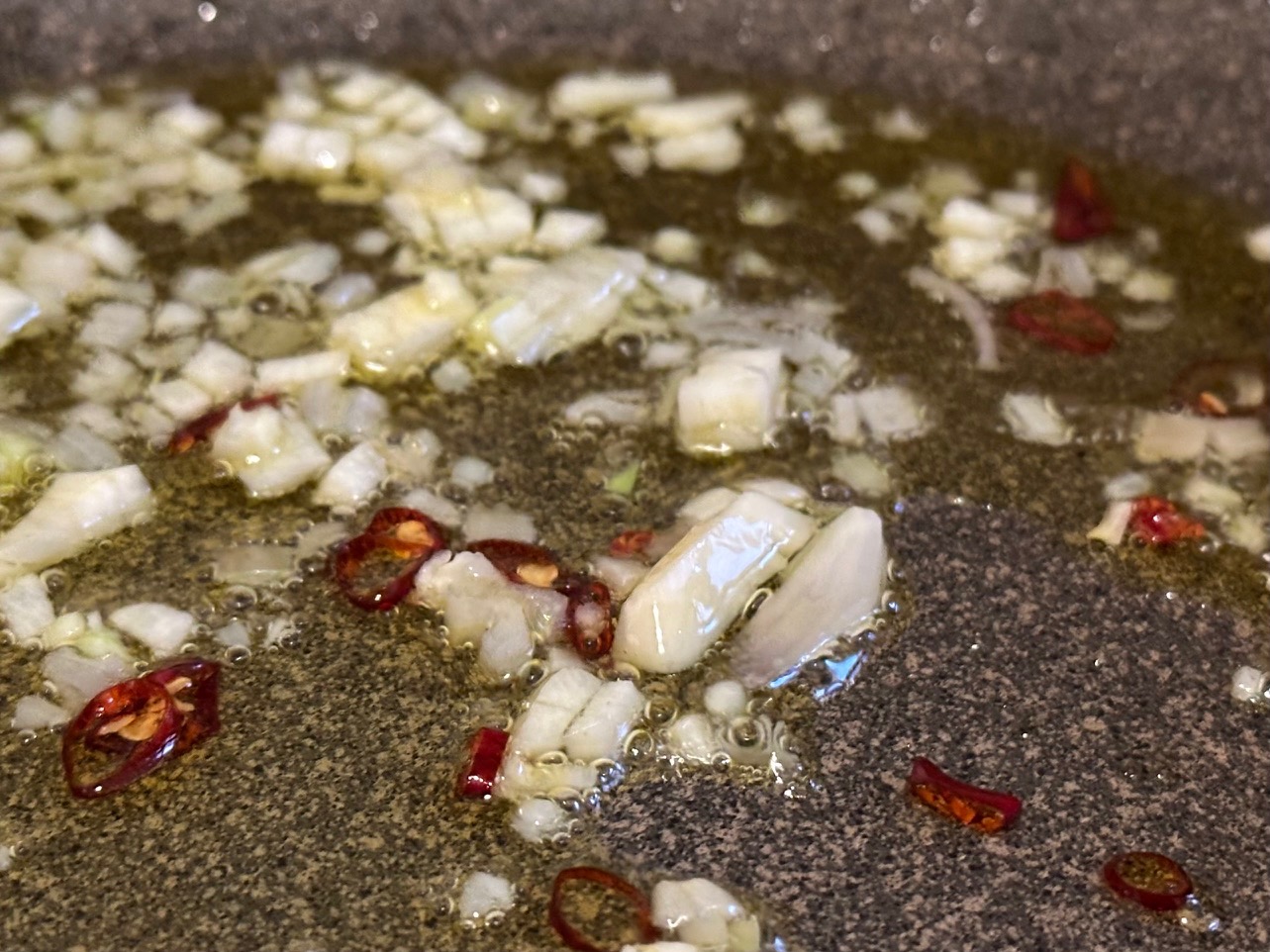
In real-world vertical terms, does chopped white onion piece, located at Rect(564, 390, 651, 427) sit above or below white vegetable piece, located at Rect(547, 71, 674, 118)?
below

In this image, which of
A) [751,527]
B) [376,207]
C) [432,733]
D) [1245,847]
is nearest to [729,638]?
[751,527]

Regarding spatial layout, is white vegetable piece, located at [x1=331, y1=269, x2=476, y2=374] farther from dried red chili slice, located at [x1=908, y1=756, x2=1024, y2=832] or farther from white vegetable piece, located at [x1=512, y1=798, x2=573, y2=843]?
dried red chili slice, located at [x1=908, y1=756, x2=1024, y2=832]

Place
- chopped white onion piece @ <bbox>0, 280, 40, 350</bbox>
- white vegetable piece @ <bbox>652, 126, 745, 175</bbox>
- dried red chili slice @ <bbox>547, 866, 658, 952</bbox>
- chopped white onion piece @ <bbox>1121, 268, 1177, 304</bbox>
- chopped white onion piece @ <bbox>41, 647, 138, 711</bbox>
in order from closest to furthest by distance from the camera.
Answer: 1. dried red chili slice @ <bbox>547, 866, 658, 952</bbox>
2. chopped white onion piece @ <bbox>41, 647, 138, 711</bbox>
3. chopped white onion piece @ <bbox>0, 280, 40, 350</bbox>
4. chopped white onion piece @ <bbox>1121, 268, 1177, 304</bbox>
5. white vegetable piece @ <bbox>652, 126, 745, 175</bbox>

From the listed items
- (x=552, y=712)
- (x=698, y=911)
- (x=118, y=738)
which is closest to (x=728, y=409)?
(x=552, y=712)

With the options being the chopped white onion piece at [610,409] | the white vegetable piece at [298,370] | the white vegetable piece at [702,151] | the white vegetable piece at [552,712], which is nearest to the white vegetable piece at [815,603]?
the white vegetable piece at [552,712]

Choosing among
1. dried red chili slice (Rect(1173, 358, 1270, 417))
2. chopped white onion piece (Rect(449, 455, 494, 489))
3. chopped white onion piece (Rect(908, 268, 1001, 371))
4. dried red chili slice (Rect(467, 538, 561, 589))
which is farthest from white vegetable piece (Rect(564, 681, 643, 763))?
dried red chili slice (Rect(1173, 358, 1270, 417))

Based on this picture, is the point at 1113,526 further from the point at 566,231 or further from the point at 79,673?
the point at 79,673
